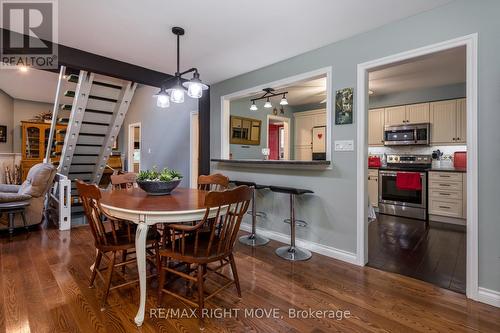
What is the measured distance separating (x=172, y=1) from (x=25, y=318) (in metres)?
2.54

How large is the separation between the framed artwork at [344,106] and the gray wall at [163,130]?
332cm

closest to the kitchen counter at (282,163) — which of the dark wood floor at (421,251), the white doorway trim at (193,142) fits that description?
the dark wood floor at (421,251)

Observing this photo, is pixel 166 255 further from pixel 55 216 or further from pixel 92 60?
pixel 55 216

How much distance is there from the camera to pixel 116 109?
13.5 ft

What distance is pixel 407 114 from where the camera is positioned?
4.89 meters

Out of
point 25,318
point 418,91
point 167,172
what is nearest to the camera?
point 25,318

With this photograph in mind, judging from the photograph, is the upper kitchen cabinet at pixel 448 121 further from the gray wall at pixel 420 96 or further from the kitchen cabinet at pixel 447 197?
the kitchen cabinet at pixel 447 197

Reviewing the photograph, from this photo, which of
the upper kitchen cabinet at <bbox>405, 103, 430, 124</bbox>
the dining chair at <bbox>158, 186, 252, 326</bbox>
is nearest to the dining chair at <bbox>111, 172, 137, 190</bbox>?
the dining chair at <bbox>158, 186, 252, 326</bbox>

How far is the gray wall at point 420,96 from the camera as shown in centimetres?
443

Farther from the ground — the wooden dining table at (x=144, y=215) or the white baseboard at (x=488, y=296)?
the wooden dining table at (x=144, y=215)

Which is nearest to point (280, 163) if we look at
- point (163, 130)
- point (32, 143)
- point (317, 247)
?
point (317, 247)

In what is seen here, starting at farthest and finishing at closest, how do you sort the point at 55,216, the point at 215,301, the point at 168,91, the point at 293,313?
the point at 55,216 < the point at 168,91 < the point at 215,301 < the point at 293,313

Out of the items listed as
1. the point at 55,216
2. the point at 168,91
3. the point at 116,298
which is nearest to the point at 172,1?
the point at 168,91

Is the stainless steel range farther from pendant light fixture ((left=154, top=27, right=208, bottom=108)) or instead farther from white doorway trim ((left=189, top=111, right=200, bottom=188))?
pendant light fixture ((left=154, top=27, right=208, bottom=108))
